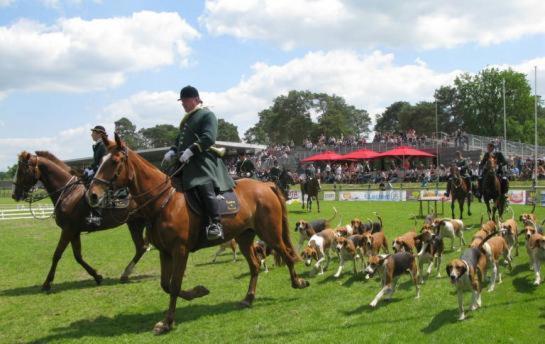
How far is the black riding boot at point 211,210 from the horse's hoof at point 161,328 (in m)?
1.36

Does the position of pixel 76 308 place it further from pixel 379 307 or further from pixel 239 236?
pixel 379 307

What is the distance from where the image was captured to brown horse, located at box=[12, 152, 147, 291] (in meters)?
10.3

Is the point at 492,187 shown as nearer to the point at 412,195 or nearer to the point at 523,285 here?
the point at 523,285

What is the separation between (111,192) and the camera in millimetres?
7152

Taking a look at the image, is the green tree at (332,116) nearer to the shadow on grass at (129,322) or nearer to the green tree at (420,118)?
the green tree at (420,118)

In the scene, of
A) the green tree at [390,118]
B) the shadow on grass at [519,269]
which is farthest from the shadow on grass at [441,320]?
the green tree at [390,118]

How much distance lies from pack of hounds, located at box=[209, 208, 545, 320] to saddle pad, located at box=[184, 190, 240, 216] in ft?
8.85

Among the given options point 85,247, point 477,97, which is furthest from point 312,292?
point 477,97

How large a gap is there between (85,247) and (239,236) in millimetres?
9391

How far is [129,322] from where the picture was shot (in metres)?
7.83

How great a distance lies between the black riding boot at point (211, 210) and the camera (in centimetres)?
752

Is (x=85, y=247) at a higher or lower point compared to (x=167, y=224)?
lower

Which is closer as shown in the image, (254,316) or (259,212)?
(254,316)

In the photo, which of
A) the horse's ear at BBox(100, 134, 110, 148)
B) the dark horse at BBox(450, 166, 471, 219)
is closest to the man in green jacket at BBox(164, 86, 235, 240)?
the horse's ear at BBox(100, 134, 110, 148)
